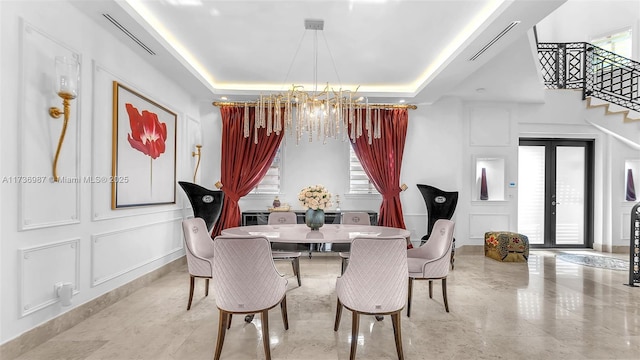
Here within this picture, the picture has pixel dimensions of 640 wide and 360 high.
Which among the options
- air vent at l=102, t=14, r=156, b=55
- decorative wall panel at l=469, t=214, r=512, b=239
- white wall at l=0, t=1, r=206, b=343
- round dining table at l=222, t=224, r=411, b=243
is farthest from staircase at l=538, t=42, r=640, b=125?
white wall at l=0, t=1, r=206, b=343

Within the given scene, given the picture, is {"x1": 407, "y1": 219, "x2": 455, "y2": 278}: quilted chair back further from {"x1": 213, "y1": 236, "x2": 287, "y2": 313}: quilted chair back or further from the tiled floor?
{"x1": 213, "y1": 236, "x2": 287, "y2": 313}: quilted chair back

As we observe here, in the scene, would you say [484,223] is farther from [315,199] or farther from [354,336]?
[354,336]

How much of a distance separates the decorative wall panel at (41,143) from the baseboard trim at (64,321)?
0.77m

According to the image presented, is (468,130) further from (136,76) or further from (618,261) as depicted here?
(136,76)

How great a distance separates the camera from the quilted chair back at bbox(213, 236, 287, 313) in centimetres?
196

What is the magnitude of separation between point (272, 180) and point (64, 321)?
3.47 m

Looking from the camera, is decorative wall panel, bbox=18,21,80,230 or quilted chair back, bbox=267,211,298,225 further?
quilted chair back, bbox=267,211,298,225

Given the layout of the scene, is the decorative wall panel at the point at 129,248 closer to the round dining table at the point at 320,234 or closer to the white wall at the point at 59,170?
the white wall at the point at 59,170

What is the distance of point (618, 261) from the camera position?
4988 mm

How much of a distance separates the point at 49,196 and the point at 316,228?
2181 mm

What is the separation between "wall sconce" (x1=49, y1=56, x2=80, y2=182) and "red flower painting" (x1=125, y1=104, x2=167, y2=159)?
95 centimetres

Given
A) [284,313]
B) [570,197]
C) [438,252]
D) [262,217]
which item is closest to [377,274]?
[284,313]

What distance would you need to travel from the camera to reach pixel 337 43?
3.48 meters

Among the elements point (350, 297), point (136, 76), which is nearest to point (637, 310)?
point (350, 297)
